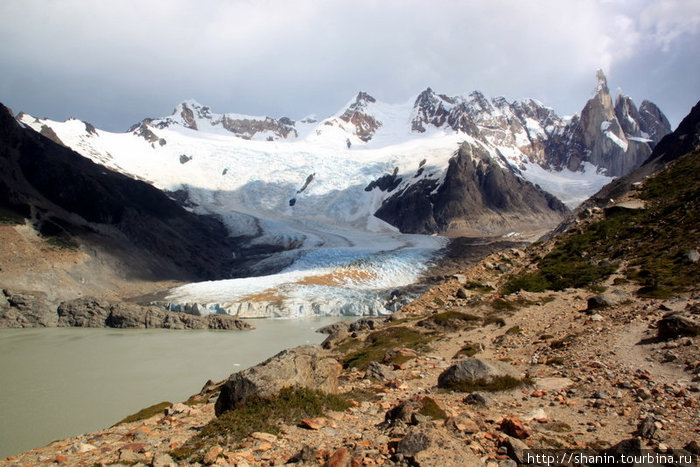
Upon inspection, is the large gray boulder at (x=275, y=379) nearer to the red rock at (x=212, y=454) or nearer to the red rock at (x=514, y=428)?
the red rock at (x=212, y=454)

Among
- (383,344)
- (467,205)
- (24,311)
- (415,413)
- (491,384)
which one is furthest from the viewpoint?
(467,205)

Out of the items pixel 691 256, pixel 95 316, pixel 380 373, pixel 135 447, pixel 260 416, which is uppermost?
pixel 691 256

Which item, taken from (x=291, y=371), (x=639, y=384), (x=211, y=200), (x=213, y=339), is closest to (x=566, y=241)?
(x=639, y=384)

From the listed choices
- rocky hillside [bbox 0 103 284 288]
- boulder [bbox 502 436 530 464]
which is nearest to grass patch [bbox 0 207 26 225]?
rocky hillside [bbox 0 103 284 288]

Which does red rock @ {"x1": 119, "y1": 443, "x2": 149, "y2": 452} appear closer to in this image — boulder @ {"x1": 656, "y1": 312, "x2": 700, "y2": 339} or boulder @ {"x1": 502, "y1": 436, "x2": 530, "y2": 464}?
boulder @ {"x1": 502, "y1": 436, "x2": 530, "y2": 464}

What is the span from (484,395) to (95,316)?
56.4 metres

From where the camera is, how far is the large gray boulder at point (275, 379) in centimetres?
909

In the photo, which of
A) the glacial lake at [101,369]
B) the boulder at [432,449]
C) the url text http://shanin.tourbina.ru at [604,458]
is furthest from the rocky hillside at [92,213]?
the url text http://shanin.tourbina.ru at [604,458]

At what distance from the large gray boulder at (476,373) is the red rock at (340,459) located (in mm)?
4361

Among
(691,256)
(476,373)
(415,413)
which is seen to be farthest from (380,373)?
(691,256)

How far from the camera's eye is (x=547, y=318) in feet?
53.5

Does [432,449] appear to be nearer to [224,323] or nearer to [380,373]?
[380,373]

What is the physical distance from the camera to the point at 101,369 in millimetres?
32531

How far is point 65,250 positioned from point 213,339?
159 ft
